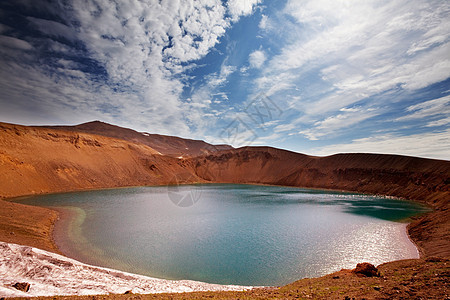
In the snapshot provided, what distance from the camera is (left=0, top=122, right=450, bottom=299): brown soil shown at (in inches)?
231

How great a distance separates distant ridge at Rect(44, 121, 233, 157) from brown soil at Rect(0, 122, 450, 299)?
111 feet

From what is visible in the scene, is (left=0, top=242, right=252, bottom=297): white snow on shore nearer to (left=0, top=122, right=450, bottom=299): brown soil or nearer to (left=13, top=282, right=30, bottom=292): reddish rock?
(left=13, top=282, right=30, bottom=292): reddish rock

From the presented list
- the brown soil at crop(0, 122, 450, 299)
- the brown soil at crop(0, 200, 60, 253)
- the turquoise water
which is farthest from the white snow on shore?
the brown soil at crop(0, 200, 60, 253)

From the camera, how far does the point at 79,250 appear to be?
11.5 m

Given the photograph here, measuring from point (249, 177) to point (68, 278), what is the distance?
60510mm

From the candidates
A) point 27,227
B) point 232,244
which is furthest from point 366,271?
point 27,227

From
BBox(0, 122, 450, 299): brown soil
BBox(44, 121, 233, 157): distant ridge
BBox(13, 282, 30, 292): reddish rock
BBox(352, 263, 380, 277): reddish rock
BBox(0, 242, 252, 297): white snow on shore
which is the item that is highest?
BBox(44, 121, 233, 157): distant ridge

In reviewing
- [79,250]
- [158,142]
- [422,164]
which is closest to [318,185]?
[422,164]

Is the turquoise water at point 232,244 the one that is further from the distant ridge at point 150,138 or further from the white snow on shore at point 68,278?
the distant ridge at point 150,138

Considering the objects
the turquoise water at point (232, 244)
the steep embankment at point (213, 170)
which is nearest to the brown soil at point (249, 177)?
the steep embankment at point (213, 170)

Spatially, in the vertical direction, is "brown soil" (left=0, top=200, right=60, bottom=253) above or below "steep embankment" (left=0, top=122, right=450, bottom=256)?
below

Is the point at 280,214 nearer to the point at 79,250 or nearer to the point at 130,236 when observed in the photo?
the point at 130,236

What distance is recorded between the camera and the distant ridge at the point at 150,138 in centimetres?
10312

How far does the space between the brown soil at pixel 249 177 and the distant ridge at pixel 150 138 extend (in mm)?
33681
